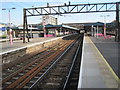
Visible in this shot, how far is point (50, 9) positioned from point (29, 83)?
1964 centimetres

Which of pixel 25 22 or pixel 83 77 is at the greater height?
pixel 25 22

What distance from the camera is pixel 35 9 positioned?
26.4 m

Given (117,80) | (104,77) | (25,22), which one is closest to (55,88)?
(104,77)

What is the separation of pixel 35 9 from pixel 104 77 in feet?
70.9

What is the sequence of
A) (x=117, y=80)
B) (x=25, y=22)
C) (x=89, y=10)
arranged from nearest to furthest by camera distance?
(x=117, y=80) < (x=89, y=10) < (x=25, y=22)

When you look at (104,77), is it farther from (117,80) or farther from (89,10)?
(89,10)

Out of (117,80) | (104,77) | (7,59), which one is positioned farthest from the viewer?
(7,59)

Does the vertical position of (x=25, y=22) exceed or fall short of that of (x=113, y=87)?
it exceeds it

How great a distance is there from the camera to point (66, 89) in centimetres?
713

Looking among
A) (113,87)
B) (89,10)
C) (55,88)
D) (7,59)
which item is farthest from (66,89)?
(89,10)

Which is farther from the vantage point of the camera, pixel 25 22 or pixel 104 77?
pixel 25 22

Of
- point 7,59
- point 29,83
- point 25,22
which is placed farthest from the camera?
point 25,22

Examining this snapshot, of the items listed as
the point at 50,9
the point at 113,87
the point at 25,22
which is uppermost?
the point at 50,9

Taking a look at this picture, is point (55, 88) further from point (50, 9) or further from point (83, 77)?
point (50, 9)
